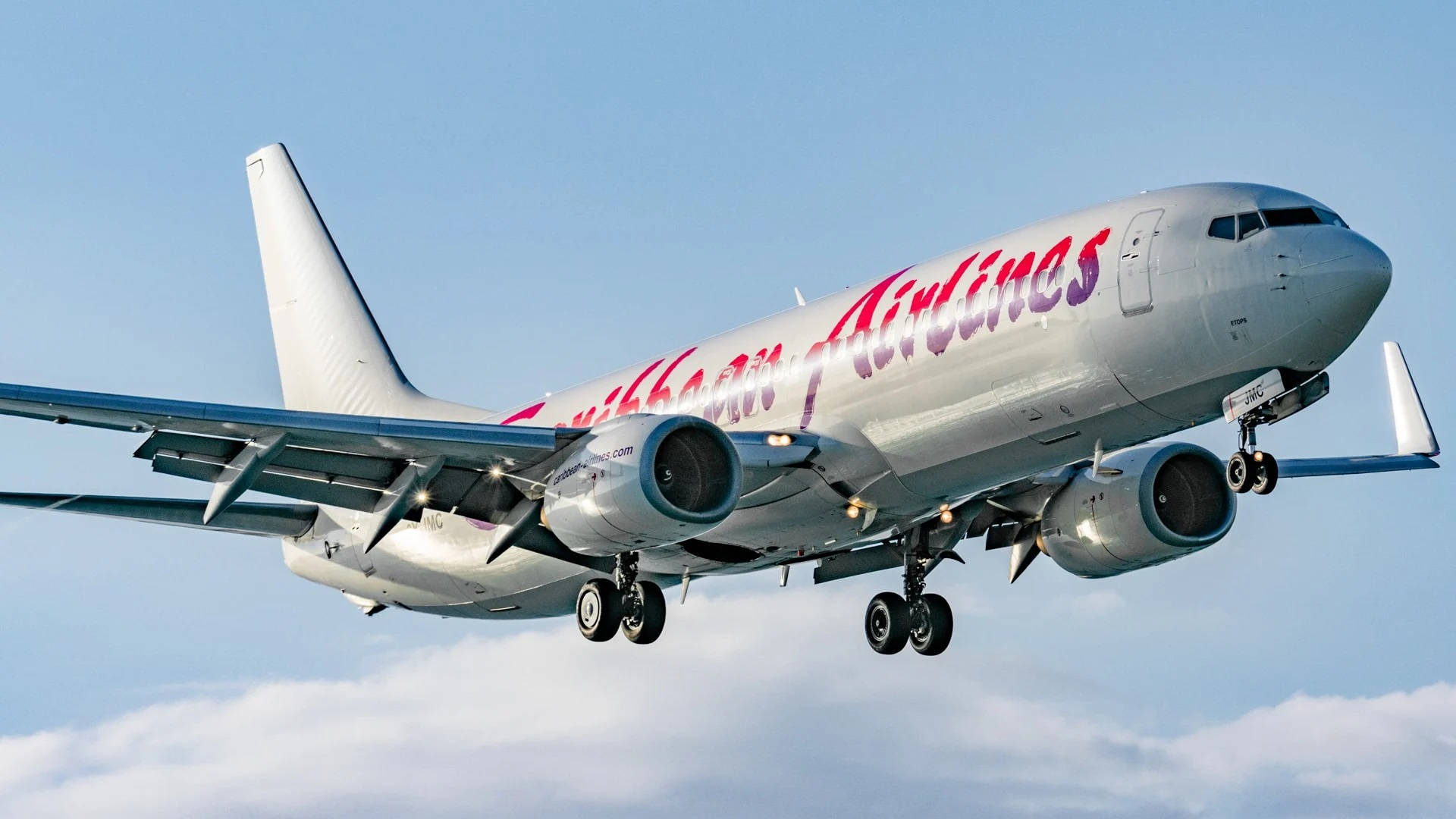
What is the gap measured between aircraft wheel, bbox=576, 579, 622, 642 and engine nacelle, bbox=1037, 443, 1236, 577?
27.7 ft

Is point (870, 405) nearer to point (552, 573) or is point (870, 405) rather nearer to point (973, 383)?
point (973, 383)

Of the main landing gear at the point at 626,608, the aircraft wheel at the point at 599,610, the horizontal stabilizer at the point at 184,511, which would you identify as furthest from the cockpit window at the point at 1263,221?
the horizontal stabilizer at the point at 184,511

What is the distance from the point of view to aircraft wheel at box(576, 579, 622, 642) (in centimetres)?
3130

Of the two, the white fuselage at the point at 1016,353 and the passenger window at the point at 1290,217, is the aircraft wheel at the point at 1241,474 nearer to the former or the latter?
the white fuselage at the point at 1016,353

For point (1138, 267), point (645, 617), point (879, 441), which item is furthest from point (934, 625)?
point (1138, 267)

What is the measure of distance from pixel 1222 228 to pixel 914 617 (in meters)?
11.5

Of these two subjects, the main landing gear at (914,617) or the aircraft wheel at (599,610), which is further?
the main landing gear at (914,617)

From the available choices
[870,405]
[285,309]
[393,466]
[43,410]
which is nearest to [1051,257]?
[870,405]

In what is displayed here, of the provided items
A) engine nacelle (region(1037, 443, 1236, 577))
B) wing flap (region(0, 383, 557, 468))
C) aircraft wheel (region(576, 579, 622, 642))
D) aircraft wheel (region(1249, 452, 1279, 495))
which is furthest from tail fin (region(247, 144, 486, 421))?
aircraft wheel (region(1249, 452, 1279, 495))

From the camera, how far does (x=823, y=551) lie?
1277 inches

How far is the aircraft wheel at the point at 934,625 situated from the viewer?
110 ft

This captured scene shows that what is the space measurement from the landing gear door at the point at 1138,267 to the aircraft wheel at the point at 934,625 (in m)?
10.1

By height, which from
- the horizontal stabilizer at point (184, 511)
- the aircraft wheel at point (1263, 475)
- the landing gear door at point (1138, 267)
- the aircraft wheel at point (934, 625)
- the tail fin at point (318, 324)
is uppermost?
the tail fin at point (318, 324)

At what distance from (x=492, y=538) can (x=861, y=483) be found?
26.5 ft
